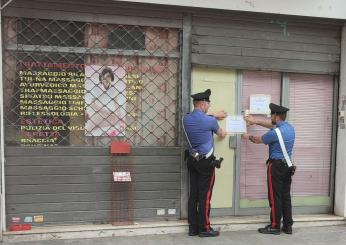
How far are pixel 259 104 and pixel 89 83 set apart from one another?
7.83 feet

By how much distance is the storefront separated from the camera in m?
5.50

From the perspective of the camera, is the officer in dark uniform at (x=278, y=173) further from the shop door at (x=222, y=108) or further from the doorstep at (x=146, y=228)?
the shop door at (x=222, y=108)

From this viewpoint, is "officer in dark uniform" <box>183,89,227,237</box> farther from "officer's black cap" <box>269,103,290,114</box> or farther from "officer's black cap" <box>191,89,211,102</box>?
"officer's black cap" <box>269,103,290,114</box>

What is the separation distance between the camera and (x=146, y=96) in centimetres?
595

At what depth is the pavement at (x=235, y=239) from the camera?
5383 millimetres

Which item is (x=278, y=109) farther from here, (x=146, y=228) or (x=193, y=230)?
(x=146, y=228)

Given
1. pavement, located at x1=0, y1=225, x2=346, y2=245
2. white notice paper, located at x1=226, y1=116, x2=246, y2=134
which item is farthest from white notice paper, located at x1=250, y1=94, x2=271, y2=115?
pavement, located at x1=0, y1=225, x2=346, y2=245

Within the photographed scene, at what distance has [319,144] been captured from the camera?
6.74m

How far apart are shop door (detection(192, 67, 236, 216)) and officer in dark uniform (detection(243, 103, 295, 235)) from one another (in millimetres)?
577

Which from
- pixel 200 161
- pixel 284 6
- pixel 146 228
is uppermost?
pixel 284 6

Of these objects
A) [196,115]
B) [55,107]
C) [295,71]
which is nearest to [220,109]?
[196,115]

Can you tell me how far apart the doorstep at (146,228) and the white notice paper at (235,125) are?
122 centimetres

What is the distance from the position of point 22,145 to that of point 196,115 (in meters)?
2.16

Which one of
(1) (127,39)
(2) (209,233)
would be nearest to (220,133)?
(2) (209,233)
